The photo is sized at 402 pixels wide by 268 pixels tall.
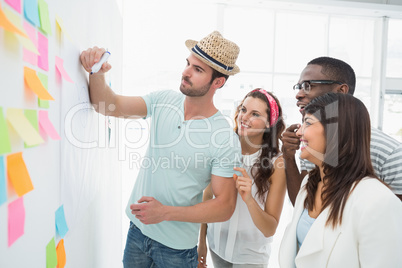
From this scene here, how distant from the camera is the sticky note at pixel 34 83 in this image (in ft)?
1.91

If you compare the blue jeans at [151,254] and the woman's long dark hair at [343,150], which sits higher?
the woman's long dark hair at [343,150]

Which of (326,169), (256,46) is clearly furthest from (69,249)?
(256,46)

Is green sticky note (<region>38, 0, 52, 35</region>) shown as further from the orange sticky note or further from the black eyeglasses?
the black eyeglasses

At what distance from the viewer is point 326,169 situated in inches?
49.3

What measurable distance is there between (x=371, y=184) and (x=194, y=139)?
0.78 meters

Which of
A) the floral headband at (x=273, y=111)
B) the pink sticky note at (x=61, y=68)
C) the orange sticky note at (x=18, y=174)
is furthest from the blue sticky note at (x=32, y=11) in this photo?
the floral headband at (x=273, y=111)

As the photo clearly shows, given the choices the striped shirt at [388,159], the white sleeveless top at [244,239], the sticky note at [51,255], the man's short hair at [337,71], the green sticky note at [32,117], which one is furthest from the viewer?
the white sleeveless top at [244,239]

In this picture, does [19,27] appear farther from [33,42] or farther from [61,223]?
[61,223]

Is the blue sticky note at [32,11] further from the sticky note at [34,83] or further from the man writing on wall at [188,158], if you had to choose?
the man writing on wall at [188,158]

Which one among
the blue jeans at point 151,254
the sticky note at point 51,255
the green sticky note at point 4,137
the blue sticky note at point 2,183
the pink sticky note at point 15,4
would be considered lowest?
the blue jeans at point 151,254

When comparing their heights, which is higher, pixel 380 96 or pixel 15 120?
pixel 380 96

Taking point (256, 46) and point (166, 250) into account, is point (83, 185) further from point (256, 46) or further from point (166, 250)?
point (256, 46)

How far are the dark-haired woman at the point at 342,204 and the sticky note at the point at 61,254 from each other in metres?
0.88

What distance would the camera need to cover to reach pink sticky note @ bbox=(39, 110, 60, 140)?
0.66 meters
